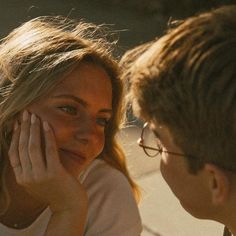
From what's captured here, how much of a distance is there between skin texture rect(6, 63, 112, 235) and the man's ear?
0.70 meters

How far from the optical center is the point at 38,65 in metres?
2.54

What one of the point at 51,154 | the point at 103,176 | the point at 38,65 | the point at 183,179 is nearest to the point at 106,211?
the point at 103,176

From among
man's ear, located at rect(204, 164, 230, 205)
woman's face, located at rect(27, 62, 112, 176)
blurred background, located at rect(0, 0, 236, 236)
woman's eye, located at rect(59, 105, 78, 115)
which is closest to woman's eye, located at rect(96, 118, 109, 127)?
woman's face, located at rect(27, 62, 112, 176)

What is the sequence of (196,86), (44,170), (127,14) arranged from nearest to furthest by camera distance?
(196,86) < (44,170) < (127,14)

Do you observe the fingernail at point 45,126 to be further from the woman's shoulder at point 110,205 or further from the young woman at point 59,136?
the woman's shoulder at point 110,205

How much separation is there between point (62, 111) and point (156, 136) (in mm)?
640

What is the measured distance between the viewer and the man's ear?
1.76 m

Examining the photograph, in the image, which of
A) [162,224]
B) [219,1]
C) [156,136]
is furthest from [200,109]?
[219,1]

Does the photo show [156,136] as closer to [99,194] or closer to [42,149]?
[42,149]

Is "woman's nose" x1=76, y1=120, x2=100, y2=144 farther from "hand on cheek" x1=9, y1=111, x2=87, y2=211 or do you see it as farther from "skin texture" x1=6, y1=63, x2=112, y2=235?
"hand on cheek" x1=9, y1=111, x2=87, y2=211

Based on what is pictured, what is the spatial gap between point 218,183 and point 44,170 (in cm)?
80

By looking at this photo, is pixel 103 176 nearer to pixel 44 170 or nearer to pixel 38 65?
pixel 44 170

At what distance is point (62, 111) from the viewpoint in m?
2.45

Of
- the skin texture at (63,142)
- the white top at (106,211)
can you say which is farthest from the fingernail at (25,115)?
the white top at (106,211)
